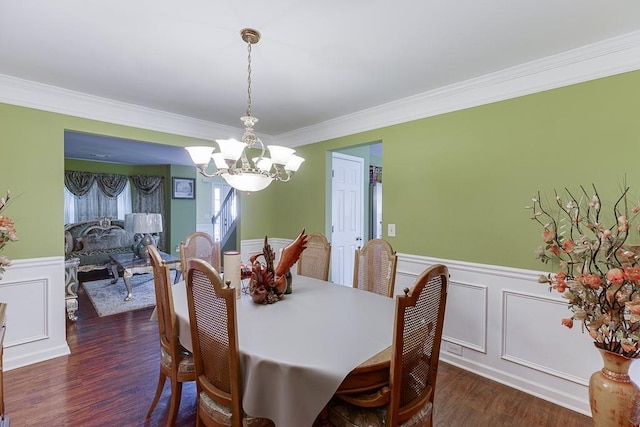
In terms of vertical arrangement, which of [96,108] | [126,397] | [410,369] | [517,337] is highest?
[96,108]

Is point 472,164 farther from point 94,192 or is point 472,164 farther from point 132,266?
point 94,192

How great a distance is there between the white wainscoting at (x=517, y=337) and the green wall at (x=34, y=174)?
11.7 ft

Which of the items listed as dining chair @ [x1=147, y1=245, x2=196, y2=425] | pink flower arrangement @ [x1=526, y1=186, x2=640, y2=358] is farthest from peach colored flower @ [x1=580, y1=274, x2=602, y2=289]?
dining chair @ [x1=147, y1=245, x2=196, y2=425]

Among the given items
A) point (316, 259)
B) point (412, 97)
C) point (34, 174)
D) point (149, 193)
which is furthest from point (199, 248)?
point (149, 193)

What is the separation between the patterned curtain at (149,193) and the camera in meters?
7.38

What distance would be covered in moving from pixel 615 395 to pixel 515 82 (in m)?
2.10

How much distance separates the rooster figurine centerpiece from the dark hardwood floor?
95 centimetres

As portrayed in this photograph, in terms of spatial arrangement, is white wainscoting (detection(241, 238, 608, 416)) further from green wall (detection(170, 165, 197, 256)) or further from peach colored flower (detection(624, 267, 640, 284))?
green wall (detection(170, 165, 197, 256))

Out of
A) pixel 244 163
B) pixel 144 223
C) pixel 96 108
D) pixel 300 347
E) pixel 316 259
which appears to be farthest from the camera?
pixel 144 223

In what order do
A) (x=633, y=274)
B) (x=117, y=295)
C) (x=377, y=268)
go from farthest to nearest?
(x=117, y=295) → (x=377, y=268) → (x=633, y=274)

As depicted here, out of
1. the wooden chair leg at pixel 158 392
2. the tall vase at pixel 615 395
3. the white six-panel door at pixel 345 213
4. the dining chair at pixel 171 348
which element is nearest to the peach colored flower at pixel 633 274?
the tall vase at pixel 615 395

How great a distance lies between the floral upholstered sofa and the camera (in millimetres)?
5266

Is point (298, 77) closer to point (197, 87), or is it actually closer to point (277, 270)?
point (197, 87)

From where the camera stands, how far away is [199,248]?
290cm
